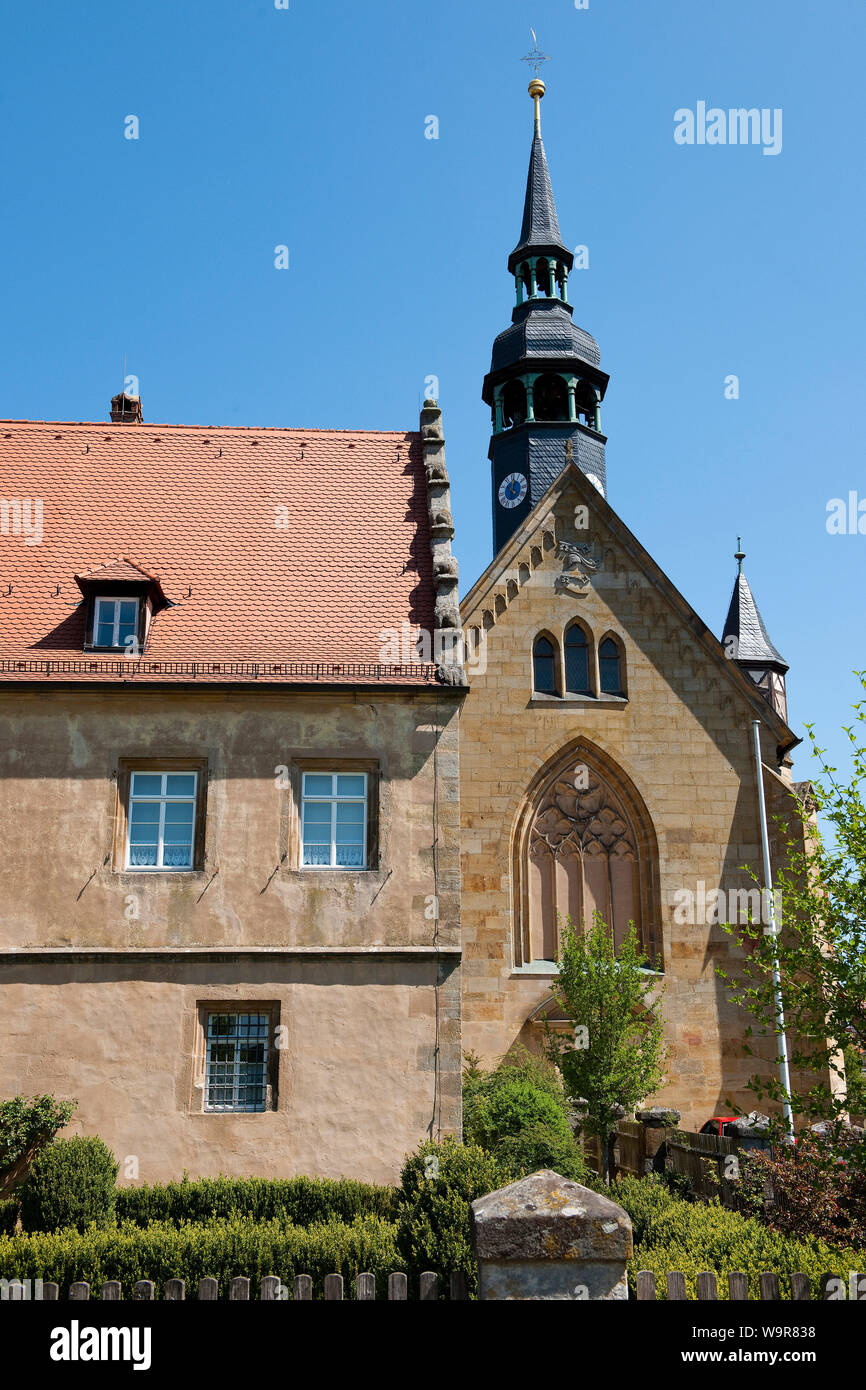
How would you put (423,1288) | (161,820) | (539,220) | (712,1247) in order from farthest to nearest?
(539,220)
(161,820)
(712,1247)
(423,1288)

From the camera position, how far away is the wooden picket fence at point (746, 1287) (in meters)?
7.33

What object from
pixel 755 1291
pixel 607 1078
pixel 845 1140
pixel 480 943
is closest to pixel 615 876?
pixel 480 943

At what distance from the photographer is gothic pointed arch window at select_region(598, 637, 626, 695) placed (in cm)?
2595

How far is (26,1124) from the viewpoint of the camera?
14953 mm

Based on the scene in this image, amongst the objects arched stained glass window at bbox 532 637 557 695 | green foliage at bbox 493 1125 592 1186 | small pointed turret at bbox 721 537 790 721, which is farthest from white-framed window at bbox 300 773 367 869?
small pointed turret at bbox 721 537 790 721

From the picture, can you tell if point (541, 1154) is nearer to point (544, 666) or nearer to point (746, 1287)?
point (746, 1287)

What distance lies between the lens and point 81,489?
20.6 metres

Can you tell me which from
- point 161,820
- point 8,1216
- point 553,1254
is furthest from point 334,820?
point 553,1254

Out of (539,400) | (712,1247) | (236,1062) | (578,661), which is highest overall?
(539,400)

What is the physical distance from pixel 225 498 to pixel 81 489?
2.43 m

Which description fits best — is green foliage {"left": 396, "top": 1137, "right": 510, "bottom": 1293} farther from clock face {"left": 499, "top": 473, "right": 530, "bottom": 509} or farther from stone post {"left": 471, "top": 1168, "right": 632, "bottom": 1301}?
clock face {"left": 499, "top": 473, "right": 530, "bottom": 509}

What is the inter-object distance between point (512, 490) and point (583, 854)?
37.3 feet

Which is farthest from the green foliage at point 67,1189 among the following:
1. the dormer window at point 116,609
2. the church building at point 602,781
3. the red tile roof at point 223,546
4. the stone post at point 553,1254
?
the church building at point 602,781

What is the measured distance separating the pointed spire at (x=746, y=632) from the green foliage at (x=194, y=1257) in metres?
30.2
